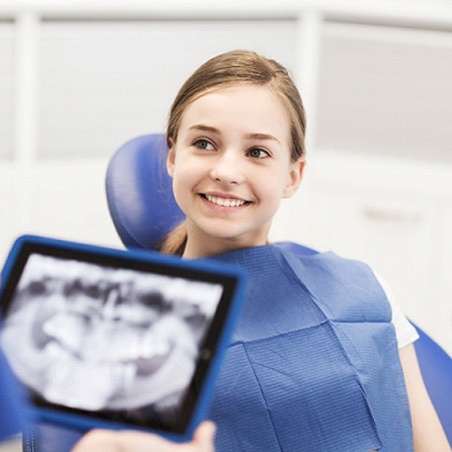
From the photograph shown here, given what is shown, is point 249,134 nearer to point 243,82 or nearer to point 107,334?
point 243,82

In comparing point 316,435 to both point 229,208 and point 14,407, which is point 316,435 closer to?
point 229,208

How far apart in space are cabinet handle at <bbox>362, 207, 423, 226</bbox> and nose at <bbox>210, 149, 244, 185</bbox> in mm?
1488

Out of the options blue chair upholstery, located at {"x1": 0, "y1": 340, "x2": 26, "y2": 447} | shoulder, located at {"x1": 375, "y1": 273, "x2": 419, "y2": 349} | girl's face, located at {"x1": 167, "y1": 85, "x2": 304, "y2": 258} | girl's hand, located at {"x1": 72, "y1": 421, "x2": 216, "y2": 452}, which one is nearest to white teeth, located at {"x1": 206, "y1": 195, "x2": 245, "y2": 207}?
girl's face, located at {"x1": 167, "y1": 85, "x2": 304, "y2": 258}

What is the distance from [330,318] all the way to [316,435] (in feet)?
0.47

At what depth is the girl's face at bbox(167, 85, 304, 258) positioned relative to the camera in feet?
3.25

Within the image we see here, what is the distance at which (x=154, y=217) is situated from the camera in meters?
1.27

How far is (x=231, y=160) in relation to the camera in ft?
3.23

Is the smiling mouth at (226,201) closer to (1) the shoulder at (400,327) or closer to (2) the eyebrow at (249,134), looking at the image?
(2) the eyebrow at (249,134)

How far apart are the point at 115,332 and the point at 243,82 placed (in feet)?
1.54

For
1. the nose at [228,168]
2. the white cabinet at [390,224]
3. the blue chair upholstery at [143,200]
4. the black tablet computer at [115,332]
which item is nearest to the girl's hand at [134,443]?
the black tablet computer at [115,332]

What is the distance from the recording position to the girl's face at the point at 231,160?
0.99 m

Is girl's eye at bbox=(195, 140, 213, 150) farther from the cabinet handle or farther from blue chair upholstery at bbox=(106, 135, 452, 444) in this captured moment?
the cabinet handle

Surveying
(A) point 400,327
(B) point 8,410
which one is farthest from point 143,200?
(B) point 8,410

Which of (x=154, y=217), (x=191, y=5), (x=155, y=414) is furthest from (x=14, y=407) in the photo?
(x=191, y=5)
